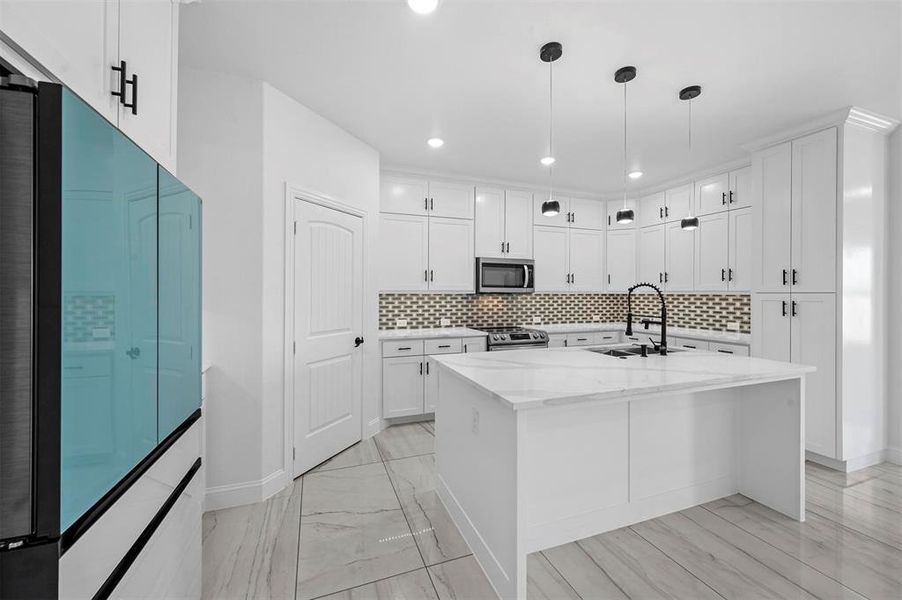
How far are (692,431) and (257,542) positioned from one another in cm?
258

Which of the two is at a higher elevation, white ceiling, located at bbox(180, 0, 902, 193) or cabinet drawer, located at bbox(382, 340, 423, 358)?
white ceiling, located at bbox(180, 0, 902, 193)

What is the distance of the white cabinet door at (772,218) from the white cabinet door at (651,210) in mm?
1303

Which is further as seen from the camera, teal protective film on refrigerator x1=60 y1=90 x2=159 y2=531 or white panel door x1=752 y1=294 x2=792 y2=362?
white panel door x1=752 y1=294 x2=792 y2=362

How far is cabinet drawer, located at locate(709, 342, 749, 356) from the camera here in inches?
143

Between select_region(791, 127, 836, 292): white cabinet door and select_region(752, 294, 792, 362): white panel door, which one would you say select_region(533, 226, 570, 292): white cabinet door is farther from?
select_region(791, 127, 836, 292): white cabinet door

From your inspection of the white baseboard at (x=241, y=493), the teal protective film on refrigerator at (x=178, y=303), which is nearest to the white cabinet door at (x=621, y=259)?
the white baseboard at (x=241, y=493)

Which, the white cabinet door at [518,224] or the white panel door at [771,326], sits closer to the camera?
the white panel door at [771,326]

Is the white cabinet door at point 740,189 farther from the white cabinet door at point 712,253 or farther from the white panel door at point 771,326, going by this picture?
the white panel door at point 771,326

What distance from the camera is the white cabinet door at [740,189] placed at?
3818mm

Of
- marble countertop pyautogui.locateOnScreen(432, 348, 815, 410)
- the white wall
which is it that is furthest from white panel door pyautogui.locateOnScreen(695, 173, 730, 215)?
the white wall

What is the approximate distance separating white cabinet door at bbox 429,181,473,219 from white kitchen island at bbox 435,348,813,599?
231 centimetres

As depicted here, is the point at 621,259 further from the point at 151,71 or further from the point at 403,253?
the point at 151,71

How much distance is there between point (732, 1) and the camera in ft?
5.85

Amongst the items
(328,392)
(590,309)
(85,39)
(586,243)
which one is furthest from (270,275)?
(590,309)
